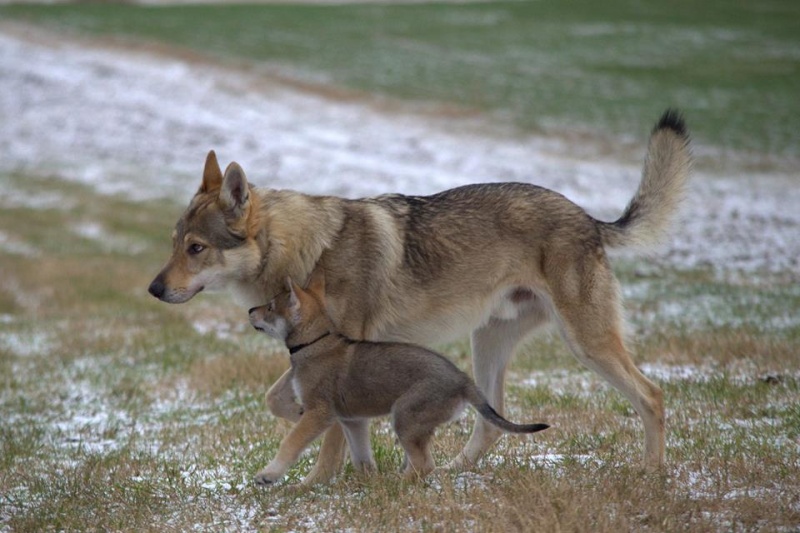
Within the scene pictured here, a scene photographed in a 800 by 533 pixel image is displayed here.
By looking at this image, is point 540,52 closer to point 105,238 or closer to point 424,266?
point 105,238

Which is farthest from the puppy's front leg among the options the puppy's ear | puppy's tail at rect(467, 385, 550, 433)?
puppy's tail at rect(467, 385, 550, 433)

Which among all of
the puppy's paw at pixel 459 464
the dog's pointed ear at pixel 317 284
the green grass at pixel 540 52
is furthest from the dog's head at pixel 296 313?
the green grass at pixel 540 52

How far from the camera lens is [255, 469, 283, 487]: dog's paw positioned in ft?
19.3

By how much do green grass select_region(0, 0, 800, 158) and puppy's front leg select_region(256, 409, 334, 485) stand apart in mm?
24130

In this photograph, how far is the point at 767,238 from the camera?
17.1m

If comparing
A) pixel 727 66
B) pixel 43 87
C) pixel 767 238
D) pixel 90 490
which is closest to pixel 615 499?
pixel 90 490

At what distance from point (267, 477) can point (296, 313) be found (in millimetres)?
1038

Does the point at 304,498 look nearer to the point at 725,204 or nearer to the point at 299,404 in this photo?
the point at 299,404

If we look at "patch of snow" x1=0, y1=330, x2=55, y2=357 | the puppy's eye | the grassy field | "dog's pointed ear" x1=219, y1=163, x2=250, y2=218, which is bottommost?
"patch of snow" x1=0, y1=330, x2=55, y2=357

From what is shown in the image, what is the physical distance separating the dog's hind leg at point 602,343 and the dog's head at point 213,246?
2141mm

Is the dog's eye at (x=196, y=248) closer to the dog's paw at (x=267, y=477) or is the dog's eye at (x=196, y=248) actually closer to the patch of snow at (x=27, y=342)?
the dog's paw at (x=267, y=477)

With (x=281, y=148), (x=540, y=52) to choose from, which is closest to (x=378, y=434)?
(x=281, y=148)

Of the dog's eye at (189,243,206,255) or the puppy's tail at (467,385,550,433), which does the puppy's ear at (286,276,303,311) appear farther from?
the puppy's tail at (467,385,550,433)

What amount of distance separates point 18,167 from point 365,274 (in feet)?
80.0
